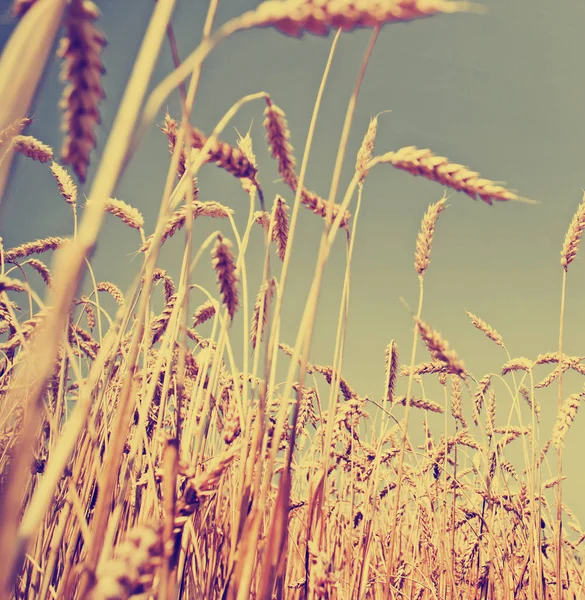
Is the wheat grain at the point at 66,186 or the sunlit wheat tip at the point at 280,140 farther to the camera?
the wheat grain at the point at 66,186

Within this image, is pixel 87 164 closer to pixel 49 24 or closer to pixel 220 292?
pixel 49 24

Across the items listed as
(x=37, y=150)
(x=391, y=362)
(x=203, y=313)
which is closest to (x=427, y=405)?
(x=391, y=362)

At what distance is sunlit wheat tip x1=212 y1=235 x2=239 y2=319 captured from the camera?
0.98 meters

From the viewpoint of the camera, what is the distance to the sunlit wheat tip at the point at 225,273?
979mm

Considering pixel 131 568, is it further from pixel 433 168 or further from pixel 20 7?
pixel 433 168

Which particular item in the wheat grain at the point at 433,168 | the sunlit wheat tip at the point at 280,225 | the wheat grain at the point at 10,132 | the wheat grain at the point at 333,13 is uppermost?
the sunlit wheat tip at the point at 280,225

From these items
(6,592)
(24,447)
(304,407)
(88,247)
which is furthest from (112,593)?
(304,407)

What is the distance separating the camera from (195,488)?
0.79m

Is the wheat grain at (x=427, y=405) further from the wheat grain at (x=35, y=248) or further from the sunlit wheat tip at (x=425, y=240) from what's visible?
the wheat grain at (x=35, y=248)

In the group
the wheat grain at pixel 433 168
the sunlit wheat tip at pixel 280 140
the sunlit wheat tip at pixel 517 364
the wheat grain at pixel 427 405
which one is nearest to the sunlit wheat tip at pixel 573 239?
the sunlit wheat tip at pixel 517 364

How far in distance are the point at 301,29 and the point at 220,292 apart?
1.81 feet

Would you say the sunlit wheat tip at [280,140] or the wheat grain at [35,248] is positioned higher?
the wheat grain at [35,248]

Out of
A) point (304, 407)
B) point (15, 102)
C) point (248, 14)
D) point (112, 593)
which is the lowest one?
point (112, 593)

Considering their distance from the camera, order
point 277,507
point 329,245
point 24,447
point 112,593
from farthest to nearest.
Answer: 1. point 329,245
2. point 277,507
3. point 112,593
4. point 24,447
